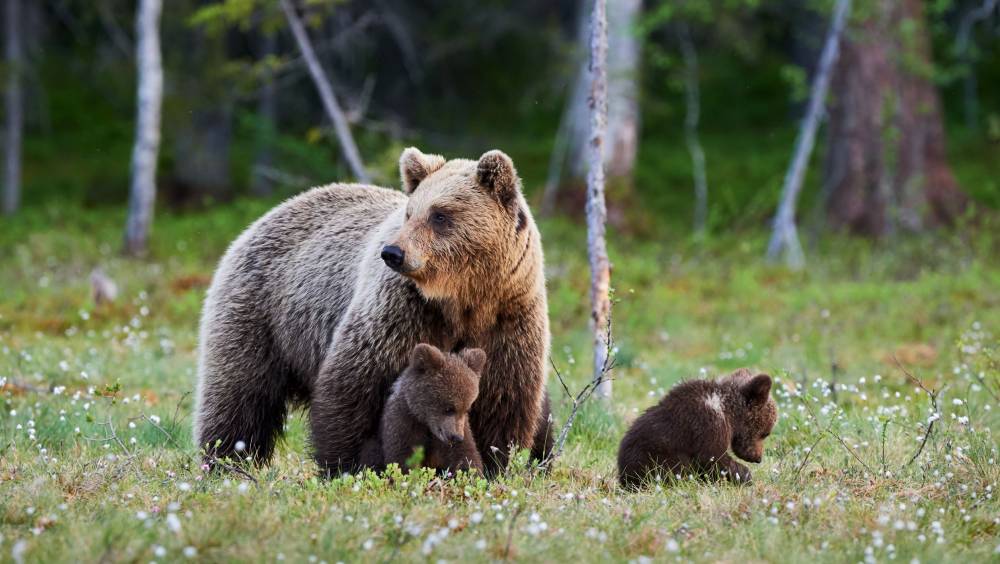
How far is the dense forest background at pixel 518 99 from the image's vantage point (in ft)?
63.8

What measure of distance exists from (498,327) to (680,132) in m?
32.6

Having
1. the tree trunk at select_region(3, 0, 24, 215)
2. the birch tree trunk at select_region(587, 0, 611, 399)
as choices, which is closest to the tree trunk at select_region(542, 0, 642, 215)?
the birch tree trunk at select_region(587, 0, 611, 399)

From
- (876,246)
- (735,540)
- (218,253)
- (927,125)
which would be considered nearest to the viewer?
(735,540)

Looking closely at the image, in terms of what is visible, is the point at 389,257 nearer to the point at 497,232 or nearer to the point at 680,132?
the point at 497,232

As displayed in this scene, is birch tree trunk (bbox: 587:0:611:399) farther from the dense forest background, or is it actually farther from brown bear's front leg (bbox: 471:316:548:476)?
the dense forest background

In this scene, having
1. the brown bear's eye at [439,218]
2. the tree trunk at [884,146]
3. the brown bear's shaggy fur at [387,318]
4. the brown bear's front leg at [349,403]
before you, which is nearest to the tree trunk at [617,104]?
the tree trunk at [884,146]

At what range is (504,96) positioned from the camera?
36062mm

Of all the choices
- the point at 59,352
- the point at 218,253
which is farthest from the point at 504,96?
the point at 59,352

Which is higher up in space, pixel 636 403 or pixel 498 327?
pixel 498 327

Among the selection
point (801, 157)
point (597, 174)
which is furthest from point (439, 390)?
point (801, 157)

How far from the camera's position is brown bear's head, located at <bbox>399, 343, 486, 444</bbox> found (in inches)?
224

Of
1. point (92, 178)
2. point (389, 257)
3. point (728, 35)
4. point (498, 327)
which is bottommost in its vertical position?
point (92, 178)

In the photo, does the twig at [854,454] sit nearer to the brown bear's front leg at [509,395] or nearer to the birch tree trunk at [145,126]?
the brown bear's front leg at [509,395]

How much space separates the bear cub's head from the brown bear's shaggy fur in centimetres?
113
